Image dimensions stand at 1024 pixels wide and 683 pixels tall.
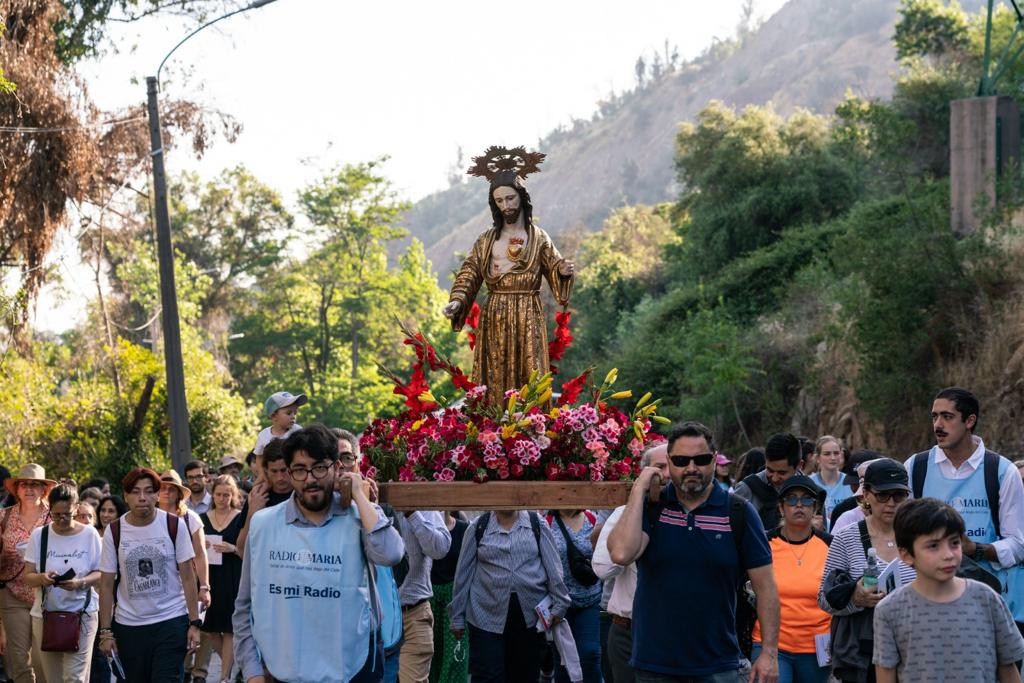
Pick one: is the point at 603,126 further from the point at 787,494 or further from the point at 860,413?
the point at 787,494

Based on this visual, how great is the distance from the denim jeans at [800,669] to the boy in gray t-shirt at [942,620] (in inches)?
86.3

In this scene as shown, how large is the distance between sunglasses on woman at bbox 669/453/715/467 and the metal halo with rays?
396 centimetres

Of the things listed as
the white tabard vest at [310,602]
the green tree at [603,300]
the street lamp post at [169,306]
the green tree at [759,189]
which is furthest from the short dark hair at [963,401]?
the green tree at [603,300]

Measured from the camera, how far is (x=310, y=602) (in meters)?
6.43

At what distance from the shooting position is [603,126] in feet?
569

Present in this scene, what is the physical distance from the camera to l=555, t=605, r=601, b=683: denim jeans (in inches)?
411

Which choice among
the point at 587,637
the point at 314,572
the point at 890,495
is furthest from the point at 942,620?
the point at 587,637

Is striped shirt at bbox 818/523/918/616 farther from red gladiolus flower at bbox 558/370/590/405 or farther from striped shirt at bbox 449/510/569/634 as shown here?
striped shirt at bbox 449/510/569/634

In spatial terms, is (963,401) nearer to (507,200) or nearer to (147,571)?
(507,200)

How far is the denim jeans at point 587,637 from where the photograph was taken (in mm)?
10445

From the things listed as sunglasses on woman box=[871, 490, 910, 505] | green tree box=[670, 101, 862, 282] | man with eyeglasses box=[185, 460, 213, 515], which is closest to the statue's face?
sunglasses on woman box=[871, 490, 910, 505]

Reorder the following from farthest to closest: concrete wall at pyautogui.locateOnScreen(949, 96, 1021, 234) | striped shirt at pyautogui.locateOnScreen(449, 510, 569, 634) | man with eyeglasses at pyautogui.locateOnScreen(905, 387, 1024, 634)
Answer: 1. concrete wall at pyautogui.locateOnScreen(949, 96, 1021, 234)
2. striped shirt at pyautogui.locateOnScreen(449, 510, 569, 634)
3. man with eyeglasses at pyautogui.locateOnScreen(905, 387, 1024, 634)

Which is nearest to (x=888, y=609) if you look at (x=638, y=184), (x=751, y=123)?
(x=751, y=123)

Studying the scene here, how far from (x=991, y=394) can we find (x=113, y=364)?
15873 millimetres
